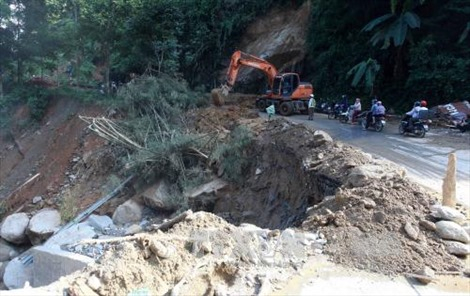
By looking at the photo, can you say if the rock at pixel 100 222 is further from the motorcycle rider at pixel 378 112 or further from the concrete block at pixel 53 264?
the motorcycle rider at pixel 378 112

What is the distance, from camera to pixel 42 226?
14.4 m

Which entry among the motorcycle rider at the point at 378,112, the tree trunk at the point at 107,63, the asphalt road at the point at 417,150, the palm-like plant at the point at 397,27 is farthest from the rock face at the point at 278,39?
the motorcycle rider at the point at 378,112

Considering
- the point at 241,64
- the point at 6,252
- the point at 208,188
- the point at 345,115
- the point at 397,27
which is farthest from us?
the point at 241,64

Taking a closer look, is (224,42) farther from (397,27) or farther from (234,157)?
(234,157)

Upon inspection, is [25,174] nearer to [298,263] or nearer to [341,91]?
[341,91]

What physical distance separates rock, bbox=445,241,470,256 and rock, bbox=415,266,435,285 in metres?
0.69

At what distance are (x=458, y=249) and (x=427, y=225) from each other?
0.57 metres

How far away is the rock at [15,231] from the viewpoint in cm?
1477

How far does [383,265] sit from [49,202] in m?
13.2

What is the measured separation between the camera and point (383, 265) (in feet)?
21.4

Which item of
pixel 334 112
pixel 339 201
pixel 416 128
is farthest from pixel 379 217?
pixel 334 112

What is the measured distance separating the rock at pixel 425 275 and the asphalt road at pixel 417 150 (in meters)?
3.10

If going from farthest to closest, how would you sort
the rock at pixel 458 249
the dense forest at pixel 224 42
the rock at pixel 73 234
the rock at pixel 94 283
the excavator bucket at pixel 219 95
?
the excavator bucket at pixel 219 95, the dense forest at pixel 224 42, the rock at pixel 73 234, the rock at pixel 458 249, the rock at pixel 94 283

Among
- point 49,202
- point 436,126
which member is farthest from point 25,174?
point 436,126
